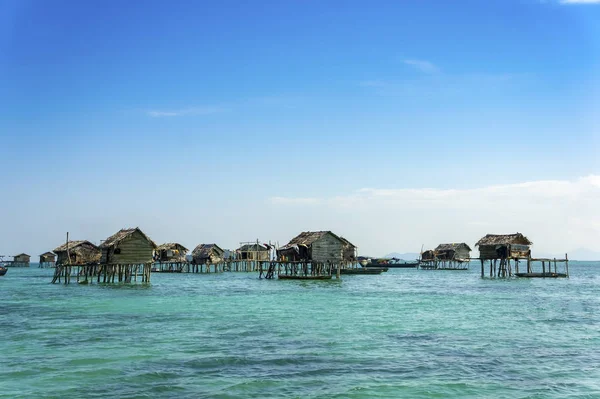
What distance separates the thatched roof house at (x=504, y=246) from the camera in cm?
7088

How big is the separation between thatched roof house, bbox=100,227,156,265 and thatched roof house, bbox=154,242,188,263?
42.7 m

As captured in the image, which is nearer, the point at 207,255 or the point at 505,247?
the point at 505,247

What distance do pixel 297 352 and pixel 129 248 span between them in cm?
3765

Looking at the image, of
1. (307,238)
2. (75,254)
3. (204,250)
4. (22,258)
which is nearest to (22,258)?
(22,258)

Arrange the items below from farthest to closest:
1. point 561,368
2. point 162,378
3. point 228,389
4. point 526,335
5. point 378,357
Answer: point 526,335 → point 378,357 → point 561,368 → point 162,378 → point 228,389

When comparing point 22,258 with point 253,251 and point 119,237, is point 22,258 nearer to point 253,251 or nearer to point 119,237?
point 253,251

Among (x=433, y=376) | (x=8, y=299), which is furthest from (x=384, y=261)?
(x=433, y=376)

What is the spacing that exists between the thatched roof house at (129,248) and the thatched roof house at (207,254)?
44.5 m

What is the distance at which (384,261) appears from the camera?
131875 mm

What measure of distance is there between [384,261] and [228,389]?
121 m

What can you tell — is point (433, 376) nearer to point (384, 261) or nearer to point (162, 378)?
point (162, 378)

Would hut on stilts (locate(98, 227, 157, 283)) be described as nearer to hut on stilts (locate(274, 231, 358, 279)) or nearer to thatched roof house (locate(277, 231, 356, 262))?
hut on stilts (locate(274, 231, 358, 279))

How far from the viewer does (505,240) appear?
71.4 m

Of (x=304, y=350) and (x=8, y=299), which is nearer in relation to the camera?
(x=304, y=350)
